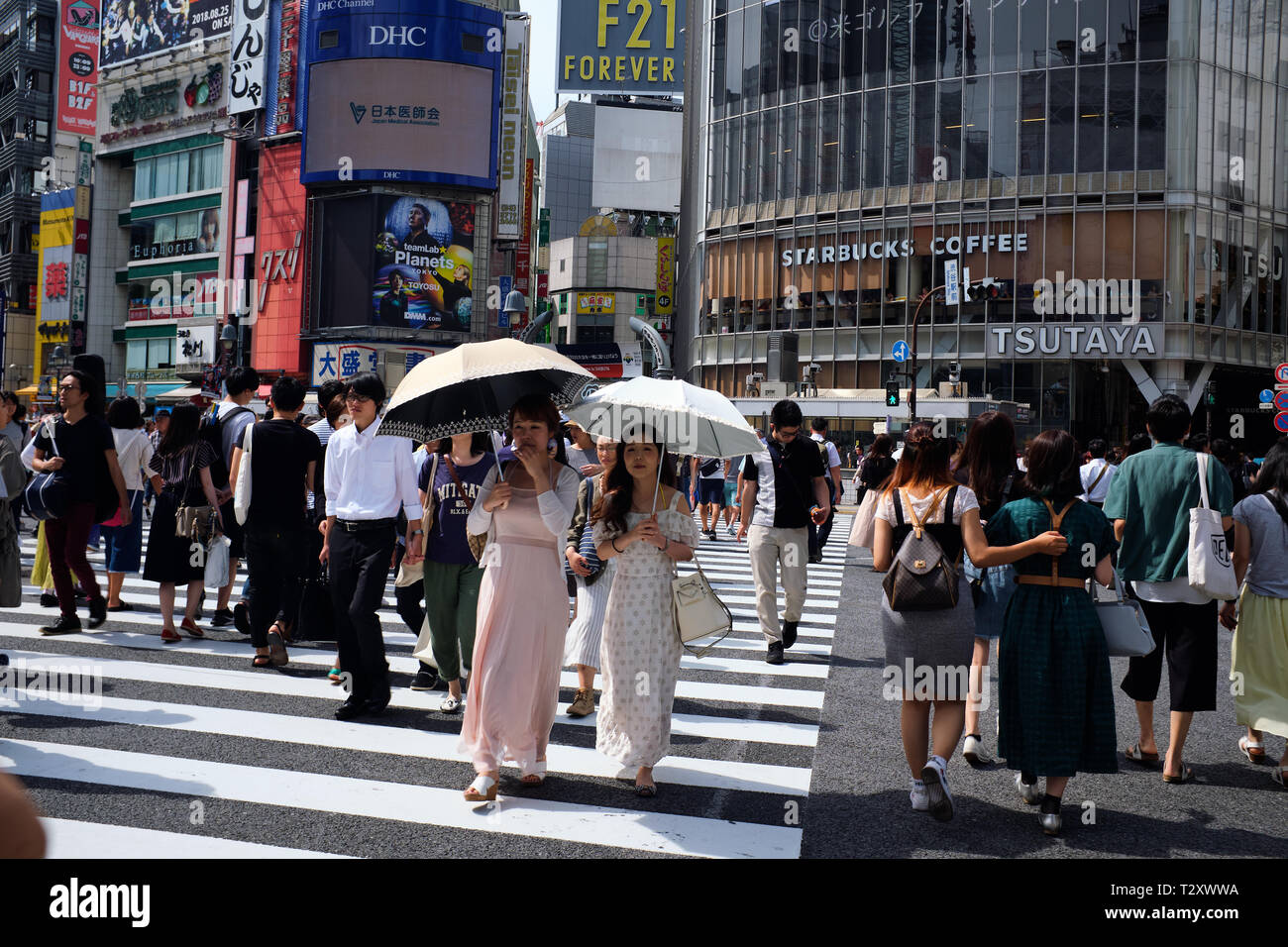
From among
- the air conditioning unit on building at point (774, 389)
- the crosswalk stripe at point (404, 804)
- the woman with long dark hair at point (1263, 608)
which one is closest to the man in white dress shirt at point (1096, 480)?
the woman with long dark hair at point (1263, 608)

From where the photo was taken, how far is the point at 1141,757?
5988mm

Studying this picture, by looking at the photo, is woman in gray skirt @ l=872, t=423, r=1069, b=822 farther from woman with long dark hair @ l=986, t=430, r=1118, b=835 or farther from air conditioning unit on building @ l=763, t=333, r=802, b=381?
air conditioning unit on building @ l=763, t=333, r=802, b=381

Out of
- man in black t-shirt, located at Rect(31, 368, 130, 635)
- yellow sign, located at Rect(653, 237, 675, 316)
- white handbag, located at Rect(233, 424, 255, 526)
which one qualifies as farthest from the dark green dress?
yellow sign, located at Rect(653, 237, 675, 316)

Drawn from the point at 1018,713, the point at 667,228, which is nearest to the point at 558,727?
the point at 1018,713

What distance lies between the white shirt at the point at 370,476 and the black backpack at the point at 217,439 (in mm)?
2660

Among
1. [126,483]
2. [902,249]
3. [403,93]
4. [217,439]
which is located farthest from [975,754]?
[403,93]

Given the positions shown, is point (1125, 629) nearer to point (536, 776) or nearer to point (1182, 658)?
point (1182, 658)

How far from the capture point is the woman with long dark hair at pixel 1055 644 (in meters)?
4.84

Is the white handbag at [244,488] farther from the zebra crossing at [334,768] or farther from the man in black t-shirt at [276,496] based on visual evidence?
the zebra crossing at [334,768]

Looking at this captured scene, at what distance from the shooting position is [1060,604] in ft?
16.3

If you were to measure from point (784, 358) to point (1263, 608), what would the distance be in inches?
1599

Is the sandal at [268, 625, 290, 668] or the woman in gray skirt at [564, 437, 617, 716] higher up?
the woman in gray skirt at [564, 437, 617, 716]

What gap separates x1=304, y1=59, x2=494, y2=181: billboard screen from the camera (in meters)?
45.2

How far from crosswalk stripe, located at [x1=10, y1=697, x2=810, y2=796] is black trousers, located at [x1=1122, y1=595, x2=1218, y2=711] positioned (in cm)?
194
